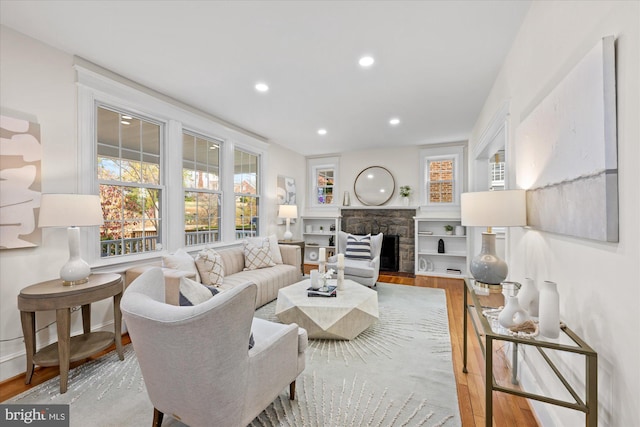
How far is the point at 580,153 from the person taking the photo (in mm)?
1274

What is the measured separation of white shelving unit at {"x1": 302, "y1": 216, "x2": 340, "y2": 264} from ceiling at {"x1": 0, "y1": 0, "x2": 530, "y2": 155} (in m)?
3.19

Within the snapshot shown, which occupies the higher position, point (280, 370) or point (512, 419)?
point (280, 370)

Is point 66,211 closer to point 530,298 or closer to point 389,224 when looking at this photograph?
point 530,298

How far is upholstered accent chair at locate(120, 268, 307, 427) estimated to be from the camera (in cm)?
120

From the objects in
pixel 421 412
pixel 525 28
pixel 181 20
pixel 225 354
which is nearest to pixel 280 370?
pixel 225 354

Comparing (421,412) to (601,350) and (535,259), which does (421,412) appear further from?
(535,259)

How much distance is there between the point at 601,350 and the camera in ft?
3.85

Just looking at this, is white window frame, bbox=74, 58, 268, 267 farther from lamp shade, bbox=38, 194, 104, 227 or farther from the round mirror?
the round mirror

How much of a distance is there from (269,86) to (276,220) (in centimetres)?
311

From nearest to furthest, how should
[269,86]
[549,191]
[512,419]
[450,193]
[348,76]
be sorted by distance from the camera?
[549,191], [512,419], [348,76], [269,86], [450,193]

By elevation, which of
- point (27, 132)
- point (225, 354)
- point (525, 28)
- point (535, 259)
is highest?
point (525, 28)

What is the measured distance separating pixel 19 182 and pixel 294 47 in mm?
2440

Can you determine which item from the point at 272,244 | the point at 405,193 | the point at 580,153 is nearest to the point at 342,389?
the point at 580,153

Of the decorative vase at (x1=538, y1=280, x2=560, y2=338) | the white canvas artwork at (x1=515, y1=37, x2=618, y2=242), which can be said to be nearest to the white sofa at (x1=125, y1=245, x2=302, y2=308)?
the decorative vase at (x1=538, y1=280, x2=560, y2=338)
